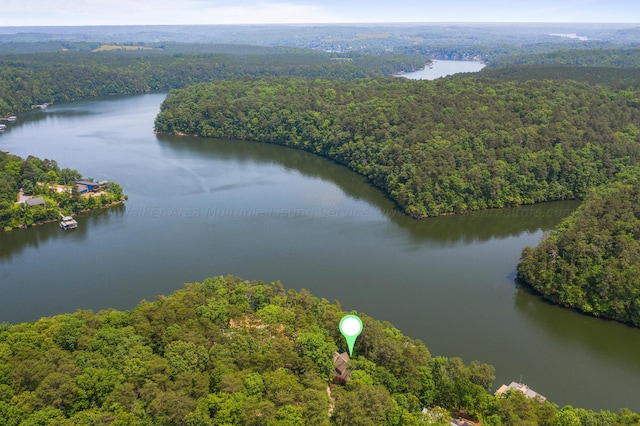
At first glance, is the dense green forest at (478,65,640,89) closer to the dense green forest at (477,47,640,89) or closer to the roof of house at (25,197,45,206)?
the dense green forest at (477,47,640,89)

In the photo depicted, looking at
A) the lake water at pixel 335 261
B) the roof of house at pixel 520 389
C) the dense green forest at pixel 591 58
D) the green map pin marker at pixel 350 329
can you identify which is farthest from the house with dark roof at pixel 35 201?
the dense green forest at pixel 591 58

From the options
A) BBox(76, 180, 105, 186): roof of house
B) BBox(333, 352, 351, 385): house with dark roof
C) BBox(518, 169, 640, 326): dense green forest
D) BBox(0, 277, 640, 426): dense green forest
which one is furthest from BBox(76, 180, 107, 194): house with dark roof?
BBox(518, 169, 640, 326): dense green forest

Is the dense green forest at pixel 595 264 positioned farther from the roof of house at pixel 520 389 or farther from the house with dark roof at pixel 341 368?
the house with dark roof at pixel 341 368

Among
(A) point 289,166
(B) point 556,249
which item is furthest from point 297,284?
(A) point 289,166

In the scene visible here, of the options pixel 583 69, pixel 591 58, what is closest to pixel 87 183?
pixel 583 69

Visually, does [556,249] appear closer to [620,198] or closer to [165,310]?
[620,198]

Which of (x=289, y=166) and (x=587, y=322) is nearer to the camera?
(x=587, y=322)
